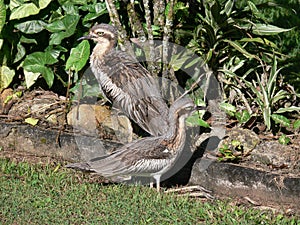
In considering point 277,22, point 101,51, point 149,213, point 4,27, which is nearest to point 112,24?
point 101,51

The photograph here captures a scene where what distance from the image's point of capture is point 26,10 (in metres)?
7.10

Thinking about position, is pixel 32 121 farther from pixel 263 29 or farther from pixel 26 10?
pixel 263 29

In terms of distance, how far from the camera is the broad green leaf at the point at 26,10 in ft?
23.2

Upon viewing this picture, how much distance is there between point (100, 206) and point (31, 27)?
2476 mm

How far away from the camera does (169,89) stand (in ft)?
23.1

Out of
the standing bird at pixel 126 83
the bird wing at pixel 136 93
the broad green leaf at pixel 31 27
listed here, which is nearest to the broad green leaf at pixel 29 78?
the broad green leaf at pixel 31 27

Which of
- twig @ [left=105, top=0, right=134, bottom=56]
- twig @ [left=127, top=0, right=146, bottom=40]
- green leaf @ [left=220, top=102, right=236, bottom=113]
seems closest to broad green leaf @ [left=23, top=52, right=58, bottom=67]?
twig @ [left=105, top=0, right=134, bottom=56]

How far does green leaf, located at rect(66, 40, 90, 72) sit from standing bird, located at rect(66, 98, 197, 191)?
125 centimetres

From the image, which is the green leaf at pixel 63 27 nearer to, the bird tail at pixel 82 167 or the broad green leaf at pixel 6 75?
the broad green leaf at pixel 6 75

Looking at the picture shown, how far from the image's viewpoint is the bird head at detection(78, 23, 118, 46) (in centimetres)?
693

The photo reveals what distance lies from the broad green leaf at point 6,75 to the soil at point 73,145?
107 mm

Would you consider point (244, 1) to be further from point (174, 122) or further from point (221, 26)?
point (174, 122)

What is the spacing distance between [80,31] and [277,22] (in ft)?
11.1

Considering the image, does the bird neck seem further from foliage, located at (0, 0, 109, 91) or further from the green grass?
foliage, located at (0, 0, 109, 91)
